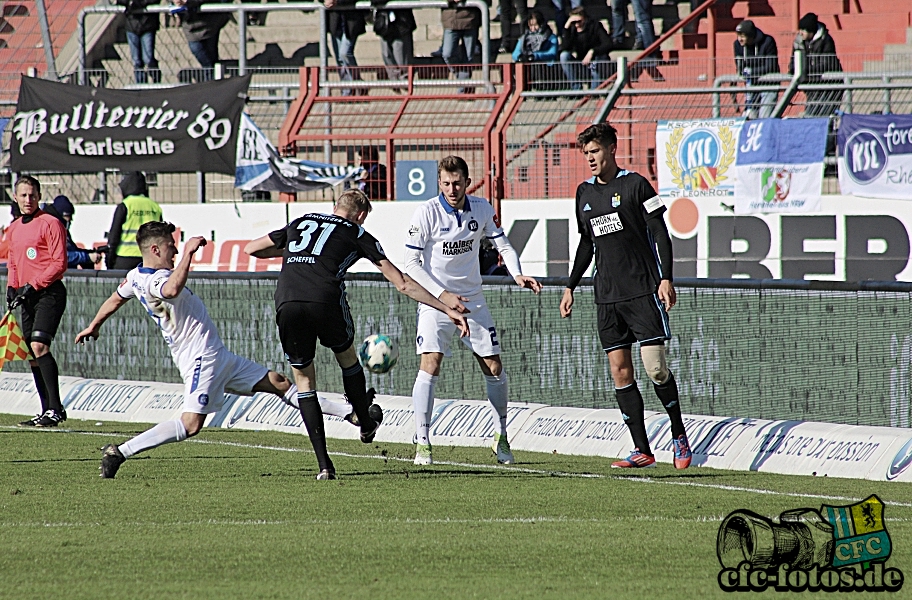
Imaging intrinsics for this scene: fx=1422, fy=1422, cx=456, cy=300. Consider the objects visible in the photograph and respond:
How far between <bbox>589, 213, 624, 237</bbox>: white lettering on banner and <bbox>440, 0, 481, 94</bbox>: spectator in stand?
12.7 m

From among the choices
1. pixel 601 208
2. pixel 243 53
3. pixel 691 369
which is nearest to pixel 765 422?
pixel 691 369

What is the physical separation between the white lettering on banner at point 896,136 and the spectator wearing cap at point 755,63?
183 centimetres

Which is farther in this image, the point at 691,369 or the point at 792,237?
the point at 792,237

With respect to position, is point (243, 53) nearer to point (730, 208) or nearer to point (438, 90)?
point (438, 90)

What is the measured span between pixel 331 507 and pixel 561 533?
1505mm

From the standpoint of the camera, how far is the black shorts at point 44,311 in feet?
41.0

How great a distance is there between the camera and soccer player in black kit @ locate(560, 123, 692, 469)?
9.49m

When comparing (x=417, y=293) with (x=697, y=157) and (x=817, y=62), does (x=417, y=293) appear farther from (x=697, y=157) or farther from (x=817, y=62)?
Result: (x=817, y=62)

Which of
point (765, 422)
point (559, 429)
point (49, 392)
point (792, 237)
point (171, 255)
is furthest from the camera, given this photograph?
point (792, 237)

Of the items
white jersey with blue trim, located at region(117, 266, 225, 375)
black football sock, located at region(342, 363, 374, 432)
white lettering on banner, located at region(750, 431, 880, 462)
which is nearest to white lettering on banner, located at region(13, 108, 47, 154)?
white jersey with blue trim, located at region(117, 266, 225, 375)

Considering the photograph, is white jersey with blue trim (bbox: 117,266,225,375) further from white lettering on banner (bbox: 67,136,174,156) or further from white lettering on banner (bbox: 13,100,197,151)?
white lettering on banner (bbox: 67,136,174,156)

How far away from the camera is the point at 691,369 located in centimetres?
1130

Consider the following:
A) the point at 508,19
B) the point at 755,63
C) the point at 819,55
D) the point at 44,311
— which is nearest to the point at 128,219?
the point at 44,311

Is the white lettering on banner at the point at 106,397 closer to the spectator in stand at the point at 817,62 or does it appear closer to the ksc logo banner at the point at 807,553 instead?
Result: the ksc logo banner at the point at 807,553
